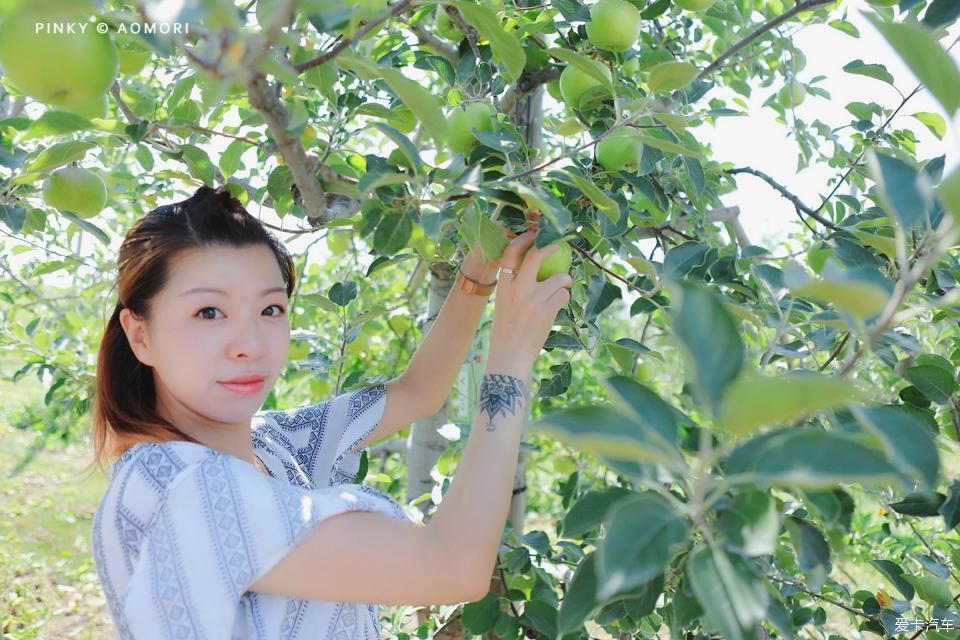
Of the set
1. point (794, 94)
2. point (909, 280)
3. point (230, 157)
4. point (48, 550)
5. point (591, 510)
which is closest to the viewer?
point (909, 280)

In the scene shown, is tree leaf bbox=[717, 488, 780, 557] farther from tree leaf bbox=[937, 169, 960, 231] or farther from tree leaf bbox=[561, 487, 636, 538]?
tree leaf bbox=[937, 169, 960, 231]

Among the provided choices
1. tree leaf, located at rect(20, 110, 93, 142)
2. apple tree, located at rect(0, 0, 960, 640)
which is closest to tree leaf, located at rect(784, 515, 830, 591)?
apple tree, located at rect(0, 0, 960, 640)

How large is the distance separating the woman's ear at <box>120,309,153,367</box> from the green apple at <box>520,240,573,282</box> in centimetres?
57

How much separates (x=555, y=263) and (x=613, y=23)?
334 mm

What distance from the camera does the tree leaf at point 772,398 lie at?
1.67 ft

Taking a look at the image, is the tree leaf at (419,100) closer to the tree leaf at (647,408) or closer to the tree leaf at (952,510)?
the tree leaf at (647,408)

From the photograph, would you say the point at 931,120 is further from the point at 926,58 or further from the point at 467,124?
the point at 926,58

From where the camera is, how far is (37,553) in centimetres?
381

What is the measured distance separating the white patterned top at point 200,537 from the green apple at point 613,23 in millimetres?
674

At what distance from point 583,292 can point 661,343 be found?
0.37 m

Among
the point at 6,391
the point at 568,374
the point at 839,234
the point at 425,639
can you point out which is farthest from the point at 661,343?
the point at 6,391

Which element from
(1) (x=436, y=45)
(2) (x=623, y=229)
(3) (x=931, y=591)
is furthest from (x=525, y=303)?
(1) (x=436, y=45)

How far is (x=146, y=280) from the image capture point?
1.21 metres

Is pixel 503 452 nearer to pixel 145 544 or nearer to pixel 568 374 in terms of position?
pixel 568 374
